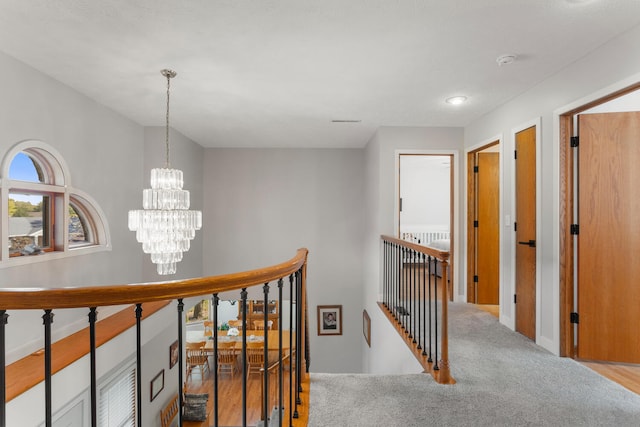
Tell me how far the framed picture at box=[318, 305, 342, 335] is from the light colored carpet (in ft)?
13.1

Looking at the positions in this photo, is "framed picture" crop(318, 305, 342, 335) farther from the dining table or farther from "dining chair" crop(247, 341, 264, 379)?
"dining chair" crop(247, 341, 264, 379)

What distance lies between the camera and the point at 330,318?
685cm

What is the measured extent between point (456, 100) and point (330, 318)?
15.4 feet

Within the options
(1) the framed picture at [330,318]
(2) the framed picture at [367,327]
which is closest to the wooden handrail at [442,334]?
(2) the framed picture at [367,327]

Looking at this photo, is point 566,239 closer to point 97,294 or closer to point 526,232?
point 526,232

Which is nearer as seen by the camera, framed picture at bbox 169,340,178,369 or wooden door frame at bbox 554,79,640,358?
wooden door frame at bbox 554,79,640,358

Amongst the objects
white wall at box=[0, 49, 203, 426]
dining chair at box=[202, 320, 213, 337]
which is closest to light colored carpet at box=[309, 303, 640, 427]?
white wall at box=[0, 49, 203, 426]

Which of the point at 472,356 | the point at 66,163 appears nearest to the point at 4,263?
the point at 66,163

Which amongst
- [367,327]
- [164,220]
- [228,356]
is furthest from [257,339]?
[164,220]

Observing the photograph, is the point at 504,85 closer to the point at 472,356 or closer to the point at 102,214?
the point at 472,356

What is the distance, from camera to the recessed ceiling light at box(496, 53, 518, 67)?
2.73 m

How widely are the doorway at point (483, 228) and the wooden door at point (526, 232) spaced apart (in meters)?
1.12

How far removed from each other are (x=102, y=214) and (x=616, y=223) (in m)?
5.16

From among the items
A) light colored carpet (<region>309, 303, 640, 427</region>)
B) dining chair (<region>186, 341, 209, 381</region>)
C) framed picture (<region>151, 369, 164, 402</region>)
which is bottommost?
dining chair (<region>186, 341, 209, 381</region>)
